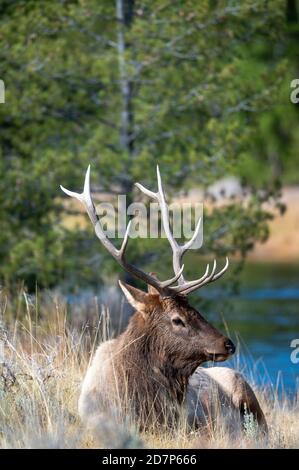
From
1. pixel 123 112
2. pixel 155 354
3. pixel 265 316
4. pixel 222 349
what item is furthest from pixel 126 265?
pixel 265 316

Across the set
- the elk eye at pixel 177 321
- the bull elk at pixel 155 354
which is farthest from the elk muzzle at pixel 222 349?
the elk eye at pixel 177 321

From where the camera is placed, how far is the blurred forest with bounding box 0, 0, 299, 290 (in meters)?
14.2

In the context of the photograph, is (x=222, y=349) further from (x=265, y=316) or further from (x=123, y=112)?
(x=265, y=316)

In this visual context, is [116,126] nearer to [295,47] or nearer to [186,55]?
[186,55]

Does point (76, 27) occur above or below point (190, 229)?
above

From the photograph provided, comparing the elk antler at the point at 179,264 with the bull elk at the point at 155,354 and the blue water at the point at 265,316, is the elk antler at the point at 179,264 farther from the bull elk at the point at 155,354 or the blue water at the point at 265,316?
the blue water at the point at 265,316

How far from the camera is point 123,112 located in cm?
1497

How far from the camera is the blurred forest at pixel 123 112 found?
46.7 feet

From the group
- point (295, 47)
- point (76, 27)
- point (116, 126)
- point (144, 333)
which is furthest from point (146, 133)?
point (295, 47)

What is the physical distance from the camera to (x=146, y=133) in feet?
48.9

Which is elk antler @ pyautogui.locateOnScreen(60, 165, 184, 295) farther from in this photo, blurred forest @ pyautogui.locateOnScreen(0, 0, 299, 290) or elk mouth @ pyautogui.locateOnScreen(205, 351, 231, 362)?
blurred forest @ pyautogui.locateOnScreen(0, 0, 299, 290)

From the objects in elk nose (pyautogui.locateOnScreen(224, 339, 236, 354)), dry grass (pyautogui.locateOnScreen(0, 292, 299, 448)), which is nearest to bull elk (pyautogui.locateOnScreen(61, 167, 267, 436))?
elk nose (pyautogui.locateOnScreen(224, 339, 236, 354))

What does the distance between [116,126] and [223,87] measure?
5.10 ft

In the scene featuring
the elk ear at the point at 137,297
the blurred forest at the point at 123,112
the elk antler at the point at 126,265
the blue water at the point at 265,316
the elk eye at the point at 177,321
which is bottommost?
the blue water at the point at 265,316
